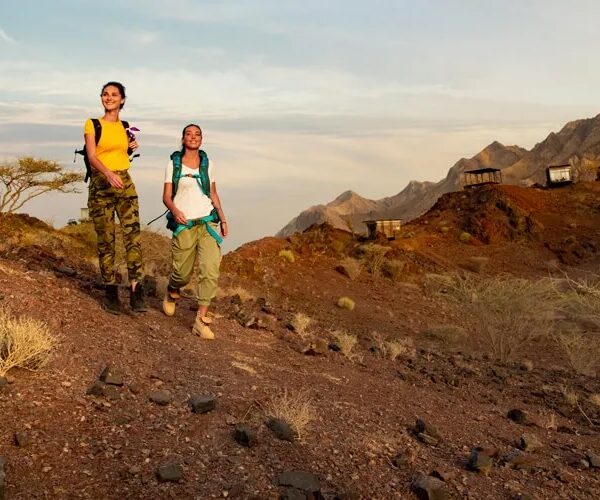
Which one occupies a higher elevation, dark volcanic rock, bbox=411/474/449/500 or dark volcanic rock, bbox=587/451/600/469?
dark volcanic rock, bbox=411/474/449/500

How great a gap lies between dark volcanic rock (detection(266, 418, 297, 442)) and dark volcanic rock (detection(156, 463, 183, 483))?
90 centimetres

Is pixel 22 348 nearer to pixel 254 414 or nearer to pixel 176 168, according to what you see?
pixel 254 414

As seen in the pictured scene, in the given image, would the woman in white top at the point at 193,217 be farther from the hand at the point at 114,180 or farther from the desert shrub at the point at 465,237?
the desert shrub at the point at 465,237

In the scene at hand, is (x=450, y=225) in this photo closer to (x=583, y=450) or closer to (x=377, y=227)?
(x=377, y=227)

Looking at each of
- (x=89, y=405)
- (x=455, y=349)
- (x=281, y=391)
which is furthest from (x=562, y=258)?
(x=89, y=405)

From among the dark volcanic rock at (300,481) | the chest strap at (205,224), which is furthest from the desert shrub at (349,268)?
the dark volcanic rock at (300,481)

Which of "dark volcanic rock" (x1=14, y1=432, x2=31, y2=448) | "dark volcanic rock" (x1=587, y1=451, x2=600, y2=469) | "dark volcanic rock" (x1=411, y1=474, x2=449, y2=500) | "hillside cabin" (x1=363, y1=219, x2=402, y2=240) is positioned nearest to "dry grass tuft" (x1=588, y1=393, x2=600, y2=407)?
"dark volcanic rock" (x1=587, y1=451, x2=600, y2=469)

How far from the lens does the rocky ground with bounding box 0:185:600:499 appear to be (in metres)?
3.36

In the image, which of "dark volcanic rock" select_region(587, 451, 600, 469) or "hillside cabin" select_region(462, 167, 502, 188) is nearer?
"dark volcanic rock" select_region(587, 451, 600, 469)

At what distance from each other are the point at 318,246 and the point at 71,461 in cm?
1848

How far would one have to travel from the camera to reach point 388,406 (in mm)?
5691

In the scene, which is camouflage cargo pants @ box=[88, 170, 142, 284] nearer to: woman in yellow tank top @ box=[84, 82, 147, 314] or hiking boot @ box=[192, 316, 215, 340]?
woman in yellow tank top @ box=[84, 82, 147, 314]

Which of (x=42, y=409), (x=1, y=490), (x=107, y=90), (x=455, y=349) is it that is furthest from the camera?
(x=455, y=349)

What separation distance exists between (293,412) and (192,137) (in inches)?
113
